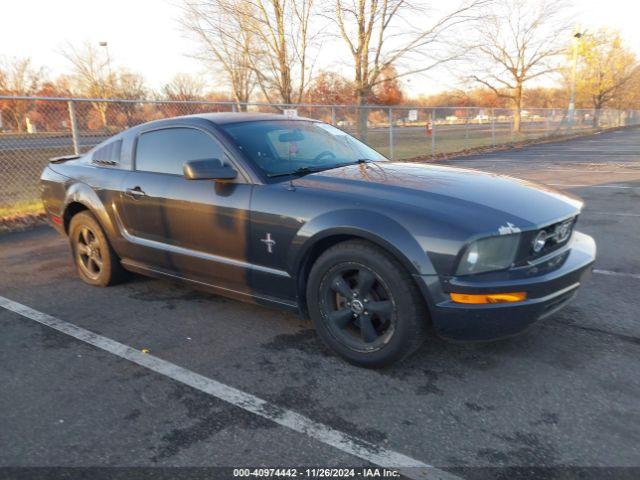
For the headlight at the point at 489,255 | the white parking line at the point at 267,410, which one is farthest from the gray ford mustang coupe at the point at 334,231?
the white parking line at the point at 267,410

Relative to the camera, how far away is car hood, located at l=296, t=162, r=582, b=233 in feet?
8.84

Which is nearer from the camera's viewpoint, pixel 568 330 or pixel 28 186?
pixel 568 330

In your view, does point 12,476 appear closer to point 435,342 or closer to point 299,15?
point 435,342

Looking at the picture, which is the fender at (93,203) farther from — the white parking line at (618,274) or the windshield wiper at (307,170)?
the white parking line at (618,274)

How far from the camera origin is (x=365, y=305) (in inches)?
113

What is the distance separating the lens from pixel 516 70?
32.8 meters

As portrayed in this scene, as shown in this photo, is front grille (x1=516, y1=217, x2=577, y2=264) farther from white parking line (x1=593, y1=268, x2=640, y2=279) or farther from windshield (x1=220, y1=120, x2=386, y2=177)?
white parking line (x1=593, y1=268, x2=640, y2=279)

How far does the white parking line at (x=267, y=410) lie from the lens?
2.13 meters

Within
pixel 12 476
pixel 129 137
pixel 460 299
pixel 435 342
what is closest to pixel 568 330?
pixel 435 342

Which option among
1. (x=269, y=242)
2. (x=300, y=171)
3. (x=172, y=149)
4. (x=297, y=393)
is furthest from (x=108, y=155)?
(x=297, y=393)

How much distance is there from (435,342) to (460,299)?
82cm

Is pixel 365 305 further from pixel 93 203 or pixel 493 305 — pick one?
pixel 93 203

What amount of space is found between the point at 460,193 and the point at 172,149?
2.24 meters

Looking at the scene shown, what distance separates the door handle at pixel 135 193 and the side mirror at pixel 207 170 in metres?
0.83
